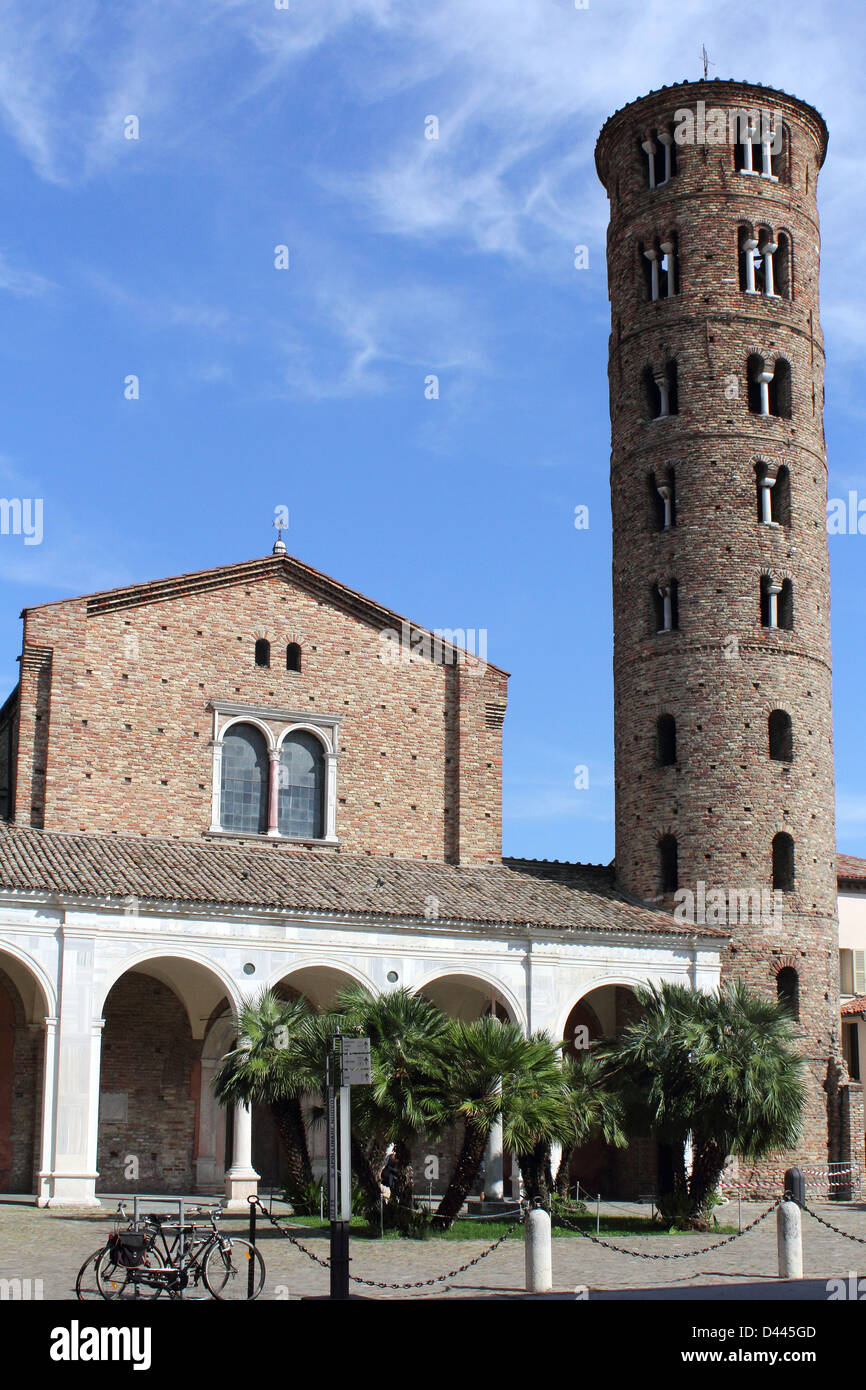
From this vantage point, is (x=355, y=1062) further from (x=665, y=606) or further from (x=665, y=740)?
(x=665, y=606)

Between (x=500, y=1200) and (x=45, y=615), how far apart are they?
1316 cm

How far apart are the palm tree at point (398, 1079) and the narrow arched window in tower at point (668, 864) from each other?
10615mm

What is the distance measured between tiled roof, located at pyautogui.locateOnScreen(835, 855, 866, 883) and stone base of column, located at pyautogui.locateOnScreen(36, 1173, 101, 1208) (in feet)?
77.5

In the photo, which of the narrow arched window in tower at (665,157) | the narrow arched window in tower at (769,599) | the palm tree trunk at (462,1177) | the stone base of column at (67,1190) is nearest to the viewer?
the palm tree trunk at (462,1177)

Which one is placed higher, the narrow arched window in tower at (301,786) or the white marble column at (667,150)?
the white marble column at (667,150)

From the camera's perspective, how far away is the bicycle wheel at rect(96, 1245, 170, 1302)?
14.3 meters

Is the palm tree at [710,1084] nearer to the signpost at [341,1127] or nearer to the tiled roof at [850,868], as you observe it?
the signpost at [341,1127]

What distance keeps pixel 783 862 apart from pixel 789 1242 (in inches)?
578

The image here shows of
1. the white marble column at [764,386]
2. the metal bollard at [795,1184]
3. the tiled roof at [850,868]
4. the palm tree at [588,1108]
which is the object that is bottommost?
the metal bollard at [795,1184]

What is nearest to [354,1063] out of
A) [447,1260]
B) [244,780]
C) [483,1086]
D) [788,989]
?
[447,1260]

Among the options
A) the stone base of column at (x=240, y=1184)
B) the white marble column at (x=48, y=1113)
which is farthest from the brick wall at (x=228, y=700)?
the stone base of column at (x=240, y=1184)

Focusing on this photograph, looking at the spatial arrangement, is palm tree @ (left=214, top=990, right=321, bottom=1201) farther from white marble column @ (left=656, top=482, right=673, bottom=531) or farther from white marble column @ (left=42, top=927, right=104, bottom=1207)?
white marble column @ (left=656, top=482, right=673, bottom=531)

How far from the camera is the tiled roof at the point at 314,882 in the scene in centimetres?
2675

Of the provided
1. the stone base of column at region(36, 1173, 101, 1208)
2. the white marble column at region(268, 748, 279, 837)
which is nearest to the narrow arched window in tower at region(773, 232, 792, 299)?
the white marble column at region(268, 748, 279, 837)
